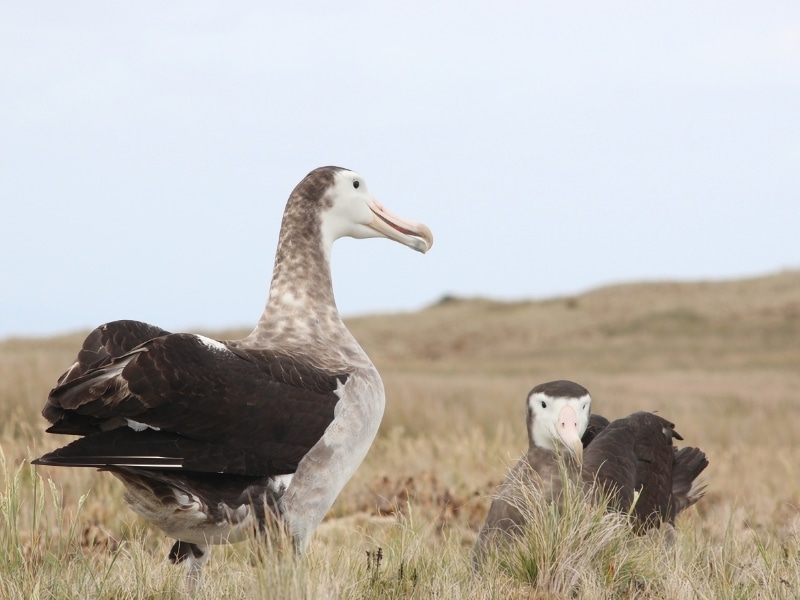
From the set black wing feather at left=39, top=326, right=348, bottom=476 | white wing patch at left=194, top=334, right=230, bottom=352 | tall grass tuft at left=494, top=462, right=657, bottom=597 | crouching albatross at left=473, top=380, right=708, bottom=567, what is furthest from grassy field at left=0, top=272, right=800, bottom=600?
white wing patch at left=194, top=334, right=230, bottom=352

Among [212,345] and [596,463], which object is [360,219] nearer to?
[212,345]

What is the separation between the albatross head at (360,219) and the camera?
5.19 m

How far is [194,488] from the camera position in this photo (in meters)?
4.07

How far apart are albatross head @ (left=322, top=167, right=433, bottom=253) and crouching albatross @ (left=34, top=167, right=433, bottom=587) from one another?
0.70m

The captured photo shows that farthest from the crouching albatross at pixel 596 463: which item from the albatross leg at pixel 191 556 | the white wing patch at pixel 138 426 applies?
the white wing patch at pixel 138 426

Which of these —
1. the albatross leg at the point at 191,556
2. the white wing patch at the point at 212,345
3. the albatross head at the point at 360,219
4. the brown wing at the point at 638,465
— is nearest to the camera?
the white wing patch at the point at 212,345

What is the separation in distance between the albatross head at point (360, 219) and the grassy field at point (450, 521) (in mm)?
1278

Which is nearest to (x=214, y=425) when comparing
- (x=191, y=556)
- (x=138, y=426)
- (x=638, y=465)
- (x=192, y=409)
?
(x=192, y=409)

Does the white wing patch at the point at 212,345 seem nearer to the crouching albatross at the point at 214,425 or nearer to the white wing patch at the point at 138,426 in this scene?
the crouching albatross at the point at 214,425

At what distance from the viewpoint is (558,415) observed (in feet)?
15.8

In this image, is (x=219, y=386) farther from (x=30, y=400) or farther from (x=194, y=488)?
(x=30, y=400)

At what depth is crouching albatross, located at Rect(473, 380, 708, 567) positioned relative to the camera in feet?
15.8

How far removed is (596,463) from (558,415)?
2.52 feet

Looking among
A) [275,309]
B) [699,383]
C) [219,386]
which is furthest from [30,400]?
A: [699,383]
